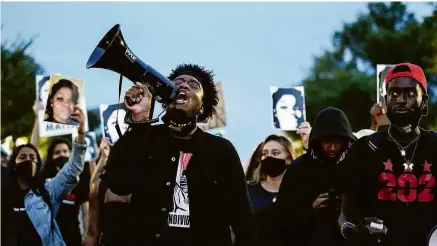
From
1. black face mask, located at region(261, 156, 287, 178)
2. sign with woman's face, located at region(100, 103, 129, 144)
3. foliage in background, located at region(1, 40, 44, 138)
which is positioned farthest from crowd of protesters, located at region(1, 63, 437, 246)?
foliage in background, located at region(1, 40, 44, 138)

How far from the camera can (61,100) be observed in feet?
29.4

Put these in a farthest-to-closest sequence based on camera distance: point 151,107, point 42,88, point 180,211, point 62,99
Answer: point 42,88, point 62,99, point 180,211, point 151,107

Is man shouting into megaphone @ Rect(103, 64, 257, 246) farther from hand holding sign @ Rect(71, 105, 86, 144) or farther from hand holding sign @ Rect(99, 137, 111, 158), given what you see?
hand holding sign @ Rect(99, 137, 111, 158)

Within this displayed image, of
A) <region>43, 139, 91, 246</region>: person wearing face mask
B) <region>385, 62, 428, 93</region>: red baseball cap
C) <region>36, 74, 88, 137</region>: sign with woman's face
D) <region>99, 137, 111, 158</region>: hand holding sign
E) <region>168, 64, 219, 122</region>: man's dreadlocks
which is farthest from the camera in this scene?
<region>99, 137, 111, 158</region>: hand holding sign

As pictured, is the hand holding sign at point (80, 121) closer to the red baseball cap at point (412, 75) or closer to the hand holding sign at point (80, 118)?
the hand holding sign at point (80, 118)

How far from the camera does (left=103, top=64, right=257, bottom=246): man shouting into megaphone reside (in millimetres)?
4324

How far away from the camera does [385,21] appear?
1741 inches

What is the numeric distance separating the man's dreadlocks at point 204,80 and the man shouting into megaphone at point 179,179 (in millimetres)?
178

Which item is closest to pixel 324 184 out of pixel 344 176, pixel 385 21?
pixel 344 176

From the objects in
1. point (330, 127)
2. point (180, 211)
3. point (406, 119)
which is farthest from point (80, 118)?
point (406, 119)

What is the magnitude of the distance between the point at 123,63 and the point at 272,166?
3090 mm

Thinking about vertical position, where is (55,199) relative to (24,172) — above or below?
below

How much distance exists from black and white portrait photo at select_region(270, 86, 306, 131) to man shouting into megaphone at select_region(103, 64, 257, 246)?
5.03 m

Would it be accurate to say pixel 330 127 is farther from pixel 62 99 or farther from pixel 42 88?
pixel 42 88
